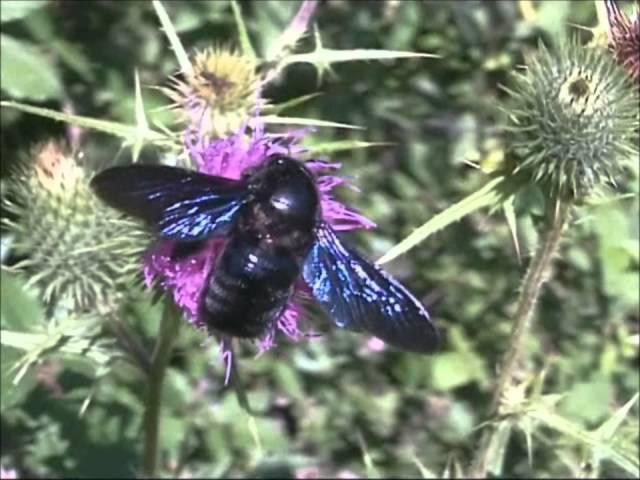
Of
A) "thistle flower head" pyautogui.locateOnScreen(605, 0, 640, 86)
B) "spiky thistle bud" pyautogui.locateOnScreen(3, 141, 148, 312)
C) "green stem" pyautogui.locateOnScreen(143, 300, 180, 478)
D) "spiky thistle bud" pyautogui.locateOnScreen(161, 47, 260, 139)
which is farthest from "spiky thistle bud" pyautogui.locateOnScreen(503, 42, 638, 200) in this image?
"spiky thistle bud" pyautogui.locateOnScreen(3, 141, 148, 312)

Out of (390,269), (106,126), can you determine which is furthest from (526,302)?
(390,269)

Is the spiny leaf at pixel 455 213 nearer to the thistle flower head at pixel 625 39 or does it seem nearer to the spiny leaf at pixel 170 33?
the thistle flower head at pixel 625 39

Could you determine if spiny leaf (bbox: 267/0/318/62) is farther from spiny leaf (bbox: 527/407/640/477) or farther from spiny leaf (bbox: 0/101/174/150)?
spiny leaf (bbox: 527/407/640/477)

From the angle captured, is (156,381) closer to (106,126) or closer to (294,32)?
(106,126)

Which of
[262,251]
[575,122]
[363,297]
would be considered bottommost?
[363,297]

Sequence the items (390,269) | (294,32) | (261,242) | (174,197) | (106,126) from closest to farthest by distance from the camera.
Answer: (174,197) < (261,242) < (106,126) < (294,32) < (390,269)

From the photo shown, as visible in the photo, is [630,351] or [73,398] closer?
[73,398]

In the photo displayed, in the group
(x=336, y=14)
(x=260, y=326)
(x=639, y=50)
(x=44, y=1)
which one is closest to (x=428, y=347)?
(x=260, y=326)

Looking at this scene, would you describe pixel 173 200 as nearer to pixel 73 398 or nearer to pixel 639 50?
pixel 639 50
